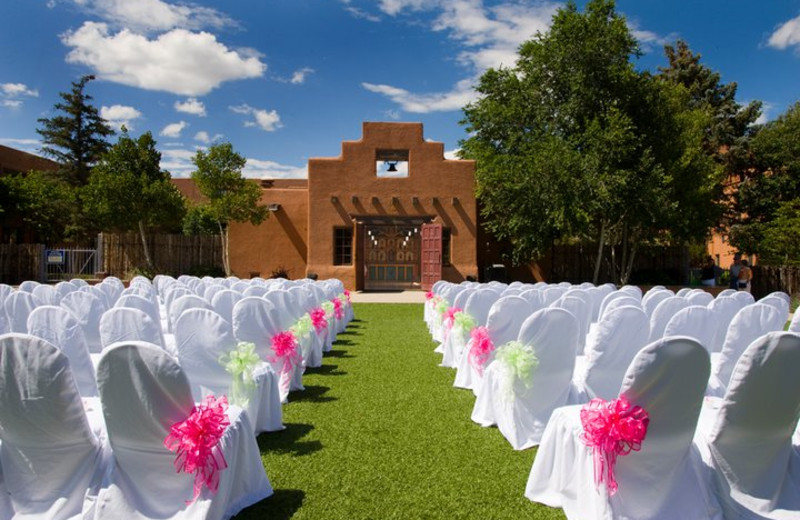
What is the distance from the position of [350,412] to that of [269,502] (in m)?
1.96

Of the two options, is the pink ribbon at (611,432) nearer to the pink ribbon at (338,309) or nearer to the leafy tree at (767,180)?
the pink ribbon at (338,309)

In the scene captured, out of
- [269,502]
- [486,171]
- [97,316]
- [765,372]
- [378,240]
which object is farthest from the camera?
[378,240]

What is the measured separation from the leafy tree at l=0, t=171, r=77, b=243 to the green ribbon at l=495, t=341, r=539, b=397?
24783 millimetres

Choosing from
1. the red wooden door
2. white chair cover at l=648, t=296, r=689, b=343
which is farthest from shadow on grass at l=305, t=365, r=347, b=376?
the red wooden door

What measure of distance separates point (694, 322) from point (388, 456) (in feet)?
8.99

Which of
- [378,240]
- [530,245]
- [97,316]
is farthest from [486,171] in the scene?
[97,316]

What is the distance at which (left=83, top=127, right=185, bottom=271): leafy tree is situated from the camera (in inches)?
811

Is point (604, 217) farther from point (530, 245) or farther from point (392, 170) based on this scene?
point (392, 170)

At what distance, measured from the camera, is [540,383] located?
4453 millimetres

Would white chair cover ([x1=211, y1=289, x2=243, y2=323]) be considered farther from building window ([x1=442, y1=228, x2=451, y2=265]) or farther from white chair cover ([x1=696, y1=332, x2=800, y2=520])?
building window ([x1=442, y1=228, x2=451, y2=265])

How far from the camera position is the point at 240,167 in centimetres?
2145

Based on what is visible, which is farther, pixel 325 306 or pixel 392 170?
pixel 392 170

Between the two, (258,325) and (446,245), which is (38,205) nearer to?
(446,245)

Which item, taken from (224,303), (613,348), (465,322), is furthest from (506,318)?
(224,303)
